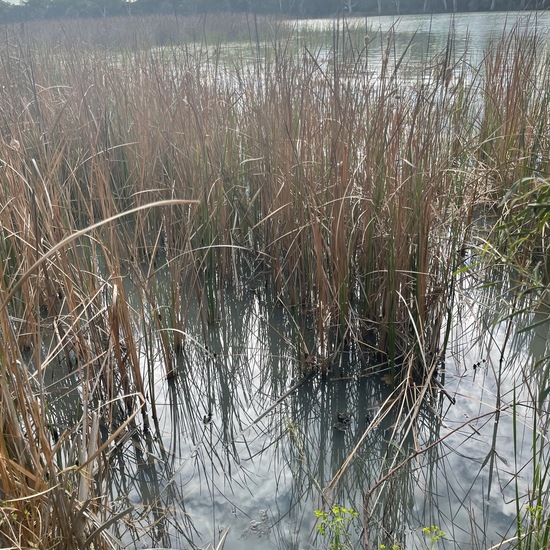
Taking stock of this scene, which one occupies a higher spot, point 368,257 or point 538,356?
point 368,257

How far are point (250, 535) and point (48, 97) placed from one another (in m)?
2.46

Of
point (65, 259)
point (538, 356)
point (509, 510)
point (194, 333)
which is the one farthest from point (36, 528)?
point (538, 356)

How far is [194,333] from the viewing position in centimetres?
220

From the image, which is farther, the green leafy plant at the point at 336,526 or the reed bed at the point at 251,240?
the reed bed at the point at 251,240

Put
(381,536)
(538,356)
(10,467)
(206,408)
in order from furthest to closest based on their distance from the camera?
(538,356)
(206,408)
(381,536)
(10,467)

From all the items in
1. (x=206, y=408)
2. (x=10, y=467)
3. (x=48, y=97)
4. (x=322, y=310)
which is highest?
(x=48, y=97)

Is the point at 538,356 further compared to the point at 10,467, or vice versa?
the point at 538,356

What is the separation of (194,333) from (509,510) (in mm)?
1212

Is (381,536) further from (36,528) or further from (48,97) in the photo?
(48,97)

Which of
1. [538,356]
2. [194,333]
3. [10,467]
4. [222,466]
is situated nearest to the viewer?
[10,467]

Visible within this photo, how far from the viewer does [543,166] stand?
2.31 m

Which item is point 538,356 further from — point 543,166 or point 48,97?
point 48,97

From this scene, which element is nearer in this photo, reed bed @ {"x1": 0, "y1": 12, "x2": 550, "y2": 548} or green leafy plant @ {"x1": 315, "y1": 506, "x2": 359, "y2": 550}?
green leafy plant @ {"x1": 315, "y1": 506, "x2": 359, "y2": 550}

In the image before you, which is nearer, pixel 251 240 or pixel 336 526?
pixel 336 526
